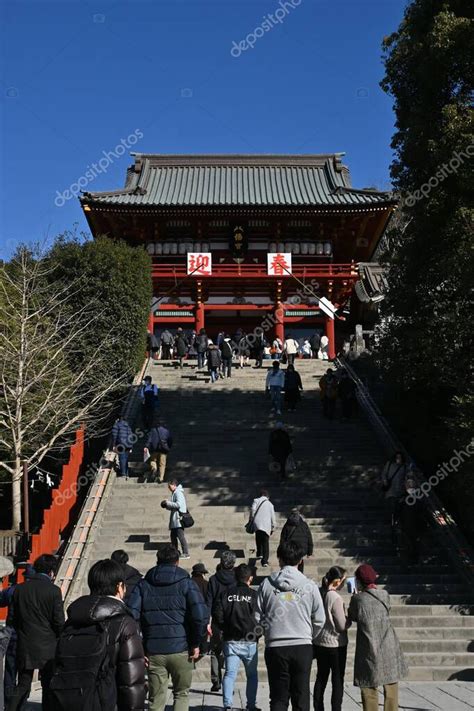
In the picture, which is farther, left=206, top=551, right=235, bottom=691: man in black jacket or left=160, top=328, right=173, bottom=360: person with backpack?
left=160, top=328, right=173, bottom=360: person with backpack

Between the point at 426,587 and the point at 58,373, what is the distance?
998cm

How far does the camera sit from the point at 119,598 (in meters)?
4.63

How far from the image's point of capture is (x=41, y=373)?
51.8ft

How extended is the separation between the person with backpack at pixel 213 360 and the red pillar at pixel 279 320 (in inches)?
335

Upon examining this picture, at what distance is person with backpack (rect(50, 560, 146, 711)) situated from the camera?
157 inches

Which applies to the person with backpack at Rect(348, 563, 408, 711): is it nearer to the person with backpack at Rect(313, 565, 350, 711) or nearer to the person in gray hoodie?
the person with backpack at Rect(313, 565, 350, 711)

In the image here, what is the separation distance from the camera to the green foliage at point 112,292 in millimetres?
20953

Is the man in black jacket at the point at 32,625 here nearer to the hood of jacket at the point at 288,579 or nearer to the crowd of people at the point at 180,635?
the crowd of people at the point at 180,635

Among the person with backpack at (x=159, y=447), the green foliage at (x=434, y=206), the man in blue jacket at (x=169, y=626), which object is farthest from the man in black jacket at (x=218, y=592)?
the person with backpack at (x=159, y=447)

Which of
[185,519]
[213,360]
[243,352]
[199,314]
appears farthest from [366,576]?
[199,314]

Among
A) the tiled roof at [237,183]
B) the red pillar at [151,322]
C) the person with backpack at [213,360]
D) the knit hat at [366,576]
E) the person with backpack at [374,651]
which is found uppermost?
the tiled roof at [237,183]

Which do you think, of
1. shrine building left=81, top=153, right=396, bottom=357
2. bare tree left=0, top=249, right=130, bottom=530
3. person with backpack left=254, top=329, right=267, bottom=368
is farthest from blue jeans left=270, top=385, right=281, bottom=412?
shrine building left=81, top=153, right=396, bottom=357

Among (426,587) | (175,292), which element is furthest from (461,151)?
(175,292)

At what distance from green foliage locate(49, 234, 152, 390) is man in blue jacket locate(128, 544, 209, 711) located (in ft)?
49.4
